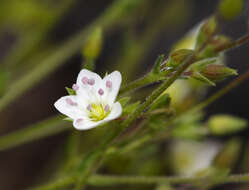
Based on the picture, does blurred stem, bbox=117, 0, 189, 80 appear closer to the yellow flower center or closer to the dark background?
the dark background

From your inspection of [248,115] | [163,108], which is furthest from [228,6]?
[248,115]

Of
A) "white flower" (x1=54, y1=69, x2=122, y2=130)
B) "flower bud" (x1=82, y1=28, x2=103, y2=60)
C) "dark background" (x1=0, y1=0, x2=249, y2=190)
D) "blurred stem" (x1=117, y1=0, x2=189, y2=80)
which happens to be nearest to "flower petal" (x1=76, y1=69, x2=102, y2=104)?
"white flower" (x1=54, y1=69, x2=122, y2=130)

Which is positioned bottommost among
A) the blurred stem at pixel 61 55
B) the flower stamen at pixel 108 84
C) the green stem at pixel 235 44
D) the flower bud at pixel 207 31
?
the green stem at pixel 235 44

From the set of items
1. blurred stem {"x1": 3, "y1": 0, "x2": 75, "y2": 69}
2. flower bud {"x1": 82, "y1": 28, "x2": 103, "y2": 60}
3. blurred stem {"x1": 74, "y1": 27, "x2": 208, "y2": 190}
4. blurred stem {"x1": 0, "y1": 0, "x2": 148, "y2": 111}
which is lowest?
blurred stem {"x1": 74, "y1": 27, "x2": 208, "y2": 190}

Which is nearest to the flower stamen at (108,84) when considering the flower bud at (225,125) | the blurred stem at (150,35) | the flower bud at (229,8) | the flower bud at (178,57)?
the flower bud at (178,57)

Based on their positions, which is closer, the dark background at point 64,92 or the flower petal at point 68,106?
the flower petal at point 68,106

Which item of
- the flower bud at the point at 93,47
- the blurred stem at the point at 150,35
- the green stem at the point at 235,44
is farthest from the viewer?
the blurred stem at the point at 150,35

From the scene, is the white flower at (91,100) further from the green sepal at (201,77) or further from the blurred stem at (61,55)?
the blurred stem at (61,55)

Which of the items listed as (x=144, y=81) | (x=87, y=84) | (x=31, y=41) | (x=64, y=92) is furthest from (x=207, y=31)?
(x=64, y=92)

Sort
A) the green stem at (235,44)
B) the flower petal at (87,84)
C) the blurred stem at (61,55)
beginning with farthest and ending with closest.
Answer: the blurred stem at (61,55)
the flower petal at (87,84)
the green stem at (235,44)
